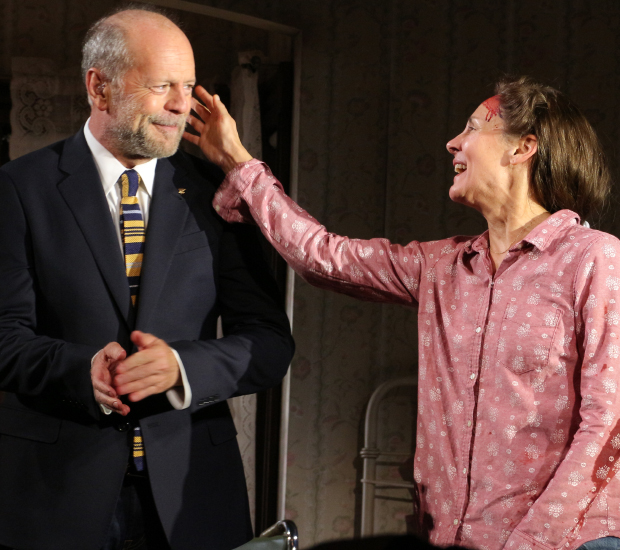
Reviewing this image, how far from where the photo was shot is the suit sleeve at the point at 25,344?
4.56 feet

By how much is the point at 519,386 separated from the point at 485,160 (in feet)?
1.61

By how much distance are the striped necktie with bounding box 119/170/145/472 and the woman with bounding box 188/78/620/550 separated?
0.19 m

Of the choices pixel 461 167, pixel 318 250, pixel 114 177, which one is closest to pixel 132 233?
pixel 114 177

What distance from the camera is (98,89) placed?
1582 mm

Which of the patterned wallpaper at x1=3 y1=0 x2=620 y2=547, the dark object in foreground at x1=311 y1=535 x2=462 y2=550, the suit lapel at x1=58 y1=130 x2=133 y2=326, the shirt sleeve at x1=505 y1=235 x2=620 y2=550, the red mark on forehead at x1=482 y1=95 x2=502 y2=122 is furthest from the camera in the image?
the patterned wallpaper at x1=3 y1=0 x2=620 y2=547

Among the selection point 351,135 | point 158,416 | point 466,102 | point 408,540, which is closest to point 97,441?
point 158,416

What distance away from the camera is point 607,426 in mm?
1368

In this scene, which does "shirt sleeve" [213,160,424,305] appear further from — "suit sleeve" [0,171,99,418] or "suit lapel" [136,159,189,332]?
"suit sleeve" [0,171,99,418]

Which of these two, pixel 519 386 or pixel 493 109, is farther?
pixel 493 109

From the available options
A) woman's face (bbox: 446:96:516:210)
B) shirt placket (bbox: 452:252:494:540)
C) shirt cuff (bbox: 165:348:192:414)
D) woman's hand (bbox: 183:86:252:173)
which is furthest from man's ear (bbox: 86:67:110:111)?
shirt placket (bbox: 452:252:494:540)

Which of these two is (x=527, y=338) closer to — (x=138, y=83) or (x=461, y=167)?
(x=461, y=167)

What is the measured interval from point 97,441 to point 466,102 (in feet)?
6.89

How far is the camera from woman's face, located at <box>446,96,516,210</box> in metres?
1.63

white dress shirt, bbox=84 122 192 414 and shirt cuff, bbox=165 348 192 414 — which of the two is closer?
shirt cuff, bbox=165 348 192 414
